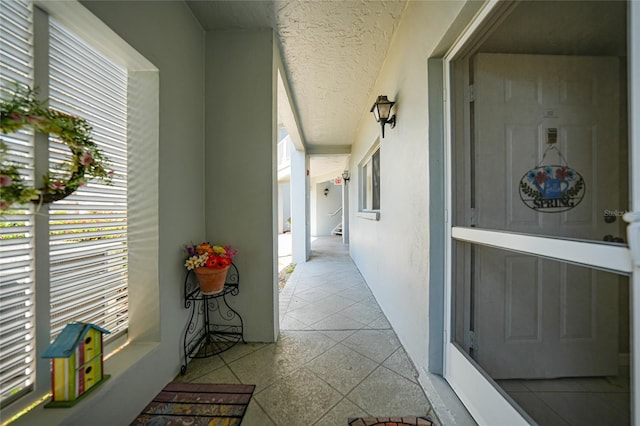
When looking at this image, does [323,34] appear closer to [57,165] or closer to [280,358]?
[57,165]

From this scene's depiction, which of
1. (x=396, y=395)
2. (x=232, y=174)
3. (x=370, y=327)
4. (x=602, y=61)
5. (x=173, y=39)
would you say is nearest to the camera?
(x=602, y=61)

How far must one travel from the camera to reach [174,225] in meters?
1.57

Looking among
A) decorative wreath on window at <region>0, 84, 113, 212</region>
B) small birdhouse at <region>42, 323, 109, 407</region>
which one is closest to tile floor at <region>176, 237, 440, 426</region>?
small birdhouse at <region>42, 323, 109, 407</region>

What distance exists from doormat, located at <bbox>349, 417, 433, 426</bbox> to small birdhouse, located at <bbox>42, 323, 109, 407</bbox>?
1260mm

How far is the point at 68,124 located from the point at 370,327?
8.15 feet

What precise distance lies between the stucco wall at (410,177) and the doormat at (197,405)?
1161mm

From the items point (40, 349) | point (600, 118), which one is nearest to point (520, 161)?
point (600, 118)

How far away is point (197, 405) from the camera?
1312mm

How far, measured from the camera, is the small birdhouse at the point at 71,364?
938 millimetres

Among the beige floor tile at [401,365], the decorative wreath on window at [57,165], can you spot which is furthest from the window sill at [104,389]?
the beige floor tile at [401,365]

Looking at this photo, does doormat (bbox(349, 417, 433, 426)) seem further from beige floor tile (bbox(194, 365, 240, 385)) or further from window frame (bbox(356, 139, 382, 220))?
window frame (bbox(356, 139, 382, 220))

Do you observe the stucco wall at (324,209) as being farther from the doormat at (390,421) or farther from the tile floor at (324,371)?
the doormat at (390,421)

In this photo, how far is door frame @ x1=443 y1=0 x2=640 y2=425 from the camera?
58 cm

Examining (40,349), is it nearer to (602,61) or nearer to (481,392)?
(481,392)
